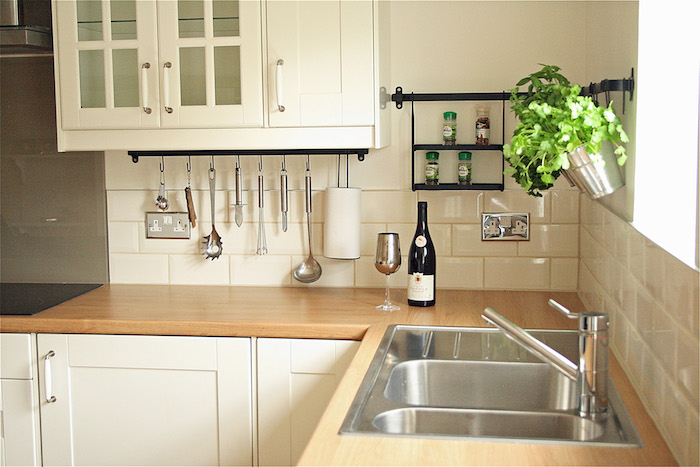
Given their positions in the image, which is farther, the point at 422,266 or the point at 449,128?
the point at 449,128

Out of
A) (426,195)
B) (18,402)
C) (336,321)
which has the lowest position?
(18,402)

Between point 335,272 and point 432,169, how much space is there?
505 millimetres

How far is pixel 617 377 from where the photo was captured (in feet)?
5.33

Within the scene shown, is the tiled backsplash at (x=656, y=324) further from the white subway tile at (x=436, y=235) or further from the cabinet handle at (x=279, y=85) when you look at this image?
the cabinet handle at (x=279, y=85)

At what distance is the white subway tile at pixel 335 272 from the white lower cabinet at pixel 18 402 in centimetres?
93

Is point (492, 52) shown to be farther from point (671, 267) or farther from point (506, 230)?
point (671, 267)

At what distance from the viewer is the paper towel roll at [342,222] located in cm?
252

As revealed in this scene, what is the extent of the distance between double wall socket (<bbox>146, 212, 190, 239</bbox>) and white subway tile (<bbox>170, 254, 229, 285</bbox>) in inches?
3.3

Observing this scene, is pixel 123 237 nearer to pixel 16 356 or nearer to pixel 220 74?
pixel 16 356

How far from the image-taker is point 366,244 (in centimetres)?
264

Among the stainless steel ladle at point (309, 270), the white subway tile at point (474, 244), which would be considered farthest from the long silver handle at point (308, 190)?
the white subway tile at point (474, 244)

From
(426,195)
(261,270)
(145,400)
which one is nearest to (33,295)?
(145,400)

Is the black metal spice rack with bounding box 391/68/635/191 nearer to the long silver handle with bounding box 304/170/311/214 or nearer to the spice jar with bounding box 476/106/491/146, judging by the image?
the spice jar with bounding box 476/106/491/146

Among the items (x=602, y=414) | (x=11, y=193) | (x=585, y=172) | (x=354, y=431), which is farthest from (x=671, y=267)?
(x=11, y=193)
